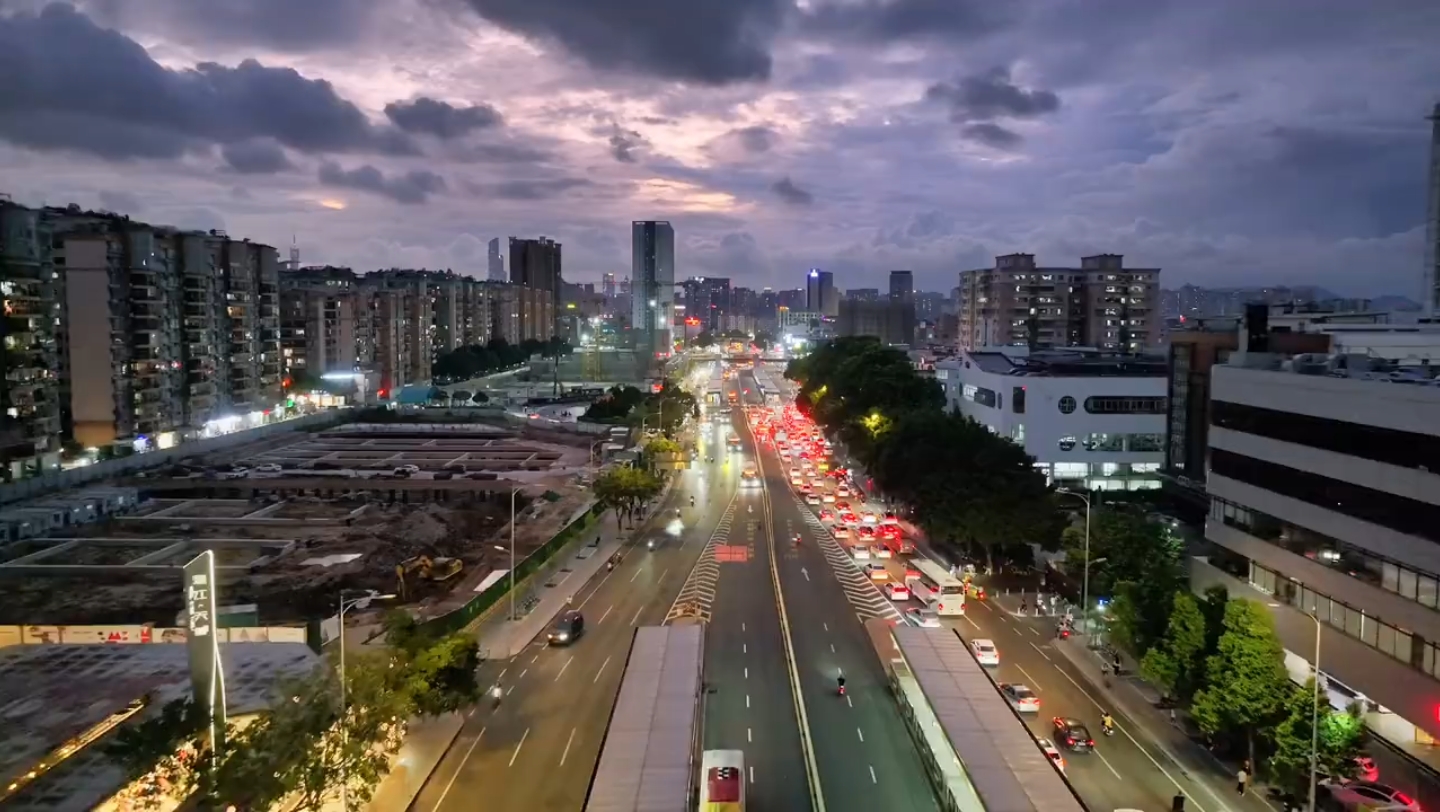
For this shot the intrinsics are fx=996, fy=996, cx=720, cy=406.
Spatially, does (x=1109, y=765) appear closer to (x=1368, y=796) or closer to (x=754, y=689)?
(x=1368, y=796)

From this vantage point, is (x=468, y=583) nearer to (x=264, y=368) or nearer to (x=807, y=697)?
(x=807, y=697)

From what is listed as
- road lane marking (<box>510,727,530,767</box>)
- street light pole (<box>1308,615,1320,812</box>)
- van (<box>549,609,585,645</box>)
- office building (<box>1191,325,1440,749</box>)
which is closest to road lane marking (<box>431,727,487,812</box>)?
road lane marking (<box>510,727,530,767</box>)

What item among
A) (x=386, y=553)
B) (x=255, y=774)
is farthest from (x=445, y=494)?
(x=255, y=774)

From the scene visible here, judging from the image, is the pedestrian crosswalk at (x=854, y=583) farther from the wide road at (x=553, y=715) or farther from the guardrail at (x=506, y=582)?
the guardrail at (x=506, y=582)

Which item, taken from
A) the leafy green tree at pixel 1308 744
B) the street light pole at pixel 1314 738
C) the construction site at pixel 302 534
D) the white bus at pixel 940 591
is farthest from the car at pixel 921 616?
the construction site at pixel 302 534

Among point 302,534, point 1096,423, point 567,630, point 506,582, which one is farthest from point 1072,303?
point 567,630

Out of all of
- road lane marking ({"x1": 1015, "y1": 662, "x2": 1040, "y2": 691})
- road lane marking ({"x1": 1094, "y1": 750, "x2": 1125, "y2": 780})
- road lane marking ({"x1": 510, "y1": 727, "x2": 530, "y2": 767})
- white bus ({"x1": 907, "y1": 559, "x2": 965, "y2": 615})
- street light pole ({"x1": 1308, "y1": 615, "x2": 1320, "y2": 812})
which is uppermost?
street light pole ({"x1": 1308, "y1": 615, "x2": 1320, "y2": 812})

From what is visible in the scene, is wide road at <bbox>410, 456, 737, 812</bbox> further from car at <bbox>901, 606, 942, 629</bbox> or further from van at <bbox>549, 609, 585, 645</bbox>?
car at <bbox>901, 606, 942, 629</bbox>
